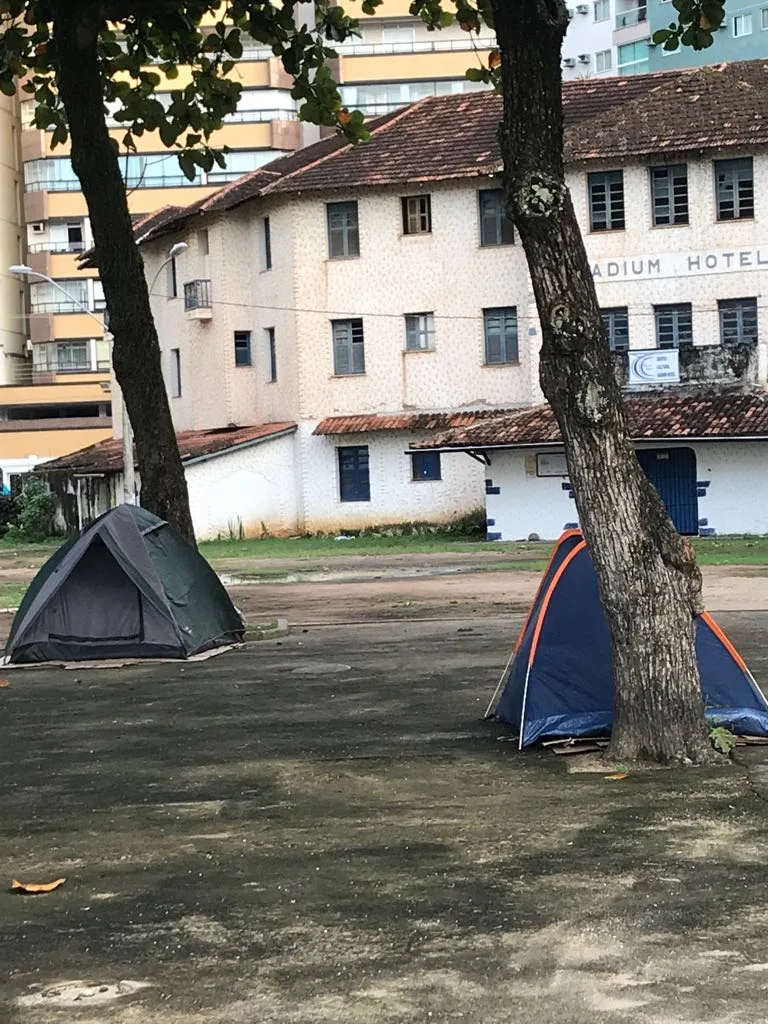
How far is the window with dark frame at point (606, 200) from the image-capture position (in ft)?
138

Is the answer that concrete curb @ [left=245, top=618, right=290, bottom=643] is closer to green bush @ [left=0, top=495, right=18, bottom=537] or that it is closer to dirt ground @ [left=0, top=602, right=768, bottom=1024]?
dirt ground @ [left=0, top=602, right=768, bottom=1024]

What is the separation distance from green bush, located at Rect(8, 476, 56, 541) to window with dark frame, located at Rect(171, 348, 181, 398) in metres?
5.13

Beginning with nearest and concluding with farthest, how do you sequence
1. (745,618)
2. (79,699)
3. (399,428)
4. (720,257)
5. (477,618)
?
(79,699), (745,618), (477,618), (720,257), (399,428)

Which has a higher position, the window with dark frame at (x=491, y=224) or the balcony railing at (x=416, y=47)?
the balcony railing at (x=416, y=47)

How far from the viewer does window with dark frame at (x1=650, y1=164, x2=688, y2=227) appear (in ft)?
136

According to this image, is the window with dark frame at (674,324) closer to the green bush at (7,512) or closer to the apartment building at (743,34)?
the green bush at (7,512)

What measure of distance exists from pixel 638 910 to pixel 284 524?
39540mm

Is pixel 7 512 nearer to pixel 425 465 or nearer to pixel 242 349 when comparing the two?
pixel 242 349

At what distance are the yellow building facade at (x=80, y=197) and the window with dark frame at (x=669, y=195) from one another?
85.8ft

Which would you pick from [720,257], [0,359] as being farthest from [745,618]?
[0,359]

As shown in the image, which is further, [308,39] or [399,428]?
[399,428]

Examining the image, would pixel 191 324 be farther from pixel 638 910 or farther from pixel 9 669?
pixel 638 910

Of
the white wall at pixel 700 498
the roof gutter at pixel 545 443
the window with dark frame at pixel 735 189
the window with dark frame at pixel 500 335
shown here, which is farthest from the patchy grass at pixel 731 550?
the window with dark frame at pixel 735 189

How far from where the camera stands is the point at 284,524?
45.8m
